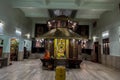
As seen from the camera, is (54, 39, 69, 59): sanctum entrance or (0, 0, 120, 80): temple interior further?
(54, 39, 69, 59): sanctum entrance

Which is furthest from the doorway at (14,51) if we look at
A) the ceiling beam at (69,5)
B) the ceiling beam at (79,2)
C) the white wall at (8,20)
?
the ceiling beam at (79,2)

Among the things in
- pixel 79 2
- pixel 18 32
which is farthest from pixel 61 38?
pixel 18 32

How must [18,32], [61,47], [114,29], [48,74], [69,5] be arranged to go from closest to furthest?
[48,74]
[114,29]
[69,5]
[61,47]
[18,32]

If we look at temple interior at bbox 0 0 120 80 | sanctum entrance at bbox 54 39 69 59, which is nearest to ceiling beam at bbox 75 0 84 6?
temple interior at bbox 0 0 120 80

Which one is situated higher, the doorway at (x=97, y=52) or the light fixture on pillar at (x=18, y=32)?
the light fixture on pillar at (x=18, y=32)

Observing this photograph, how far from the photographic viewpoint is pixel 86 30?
19875mm

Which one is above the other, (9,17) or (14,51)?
(9,17)

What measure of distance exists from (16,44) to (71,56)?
6.24m

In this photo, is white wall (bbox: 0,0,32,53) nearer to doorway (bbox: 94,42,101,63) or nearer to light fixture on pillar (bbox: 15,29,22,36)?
light fixture on pillar (bbox: 15,29,22,36)

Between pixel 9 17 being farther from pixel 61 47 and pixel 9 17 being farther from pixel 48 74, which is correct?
pixel 48 74

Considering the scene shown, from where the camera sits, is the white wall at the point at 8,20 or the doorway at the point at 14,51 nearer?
the white wall at the point at 8,20

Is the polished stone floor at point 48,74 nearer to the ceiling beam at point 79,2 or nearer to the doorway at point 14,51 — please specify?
the ceiling beam at point 79,2

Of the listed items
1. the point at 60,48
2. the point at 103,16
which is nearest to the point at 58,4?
the point at 60,48

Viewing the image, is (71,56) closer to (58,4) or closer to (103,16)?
(58,4)
